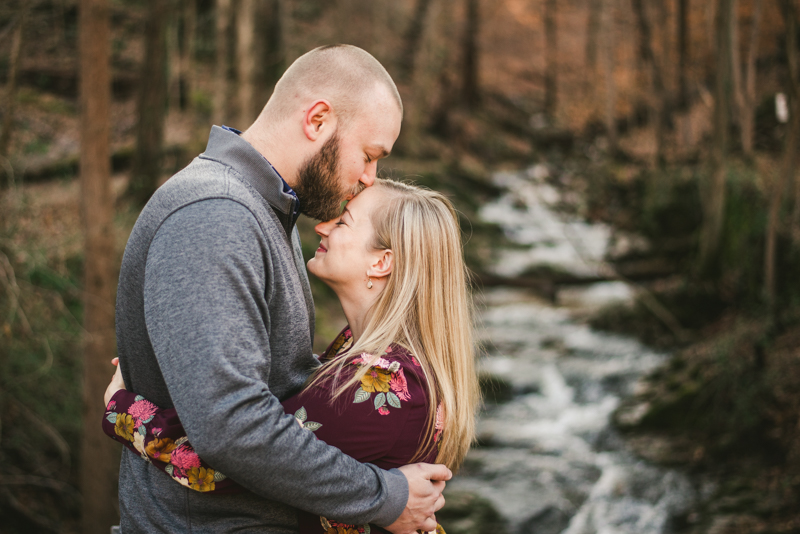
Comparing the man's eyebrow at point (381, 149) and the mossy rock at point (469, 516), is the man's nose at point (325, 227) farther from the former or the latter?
the mossy rock at point (469, 516)

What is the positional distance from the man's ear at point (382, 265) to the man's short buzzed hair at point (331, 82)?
1.33 feet

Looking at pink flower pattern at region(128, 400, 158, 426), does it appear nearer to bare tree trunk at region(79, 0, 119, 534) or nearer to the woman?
the woman

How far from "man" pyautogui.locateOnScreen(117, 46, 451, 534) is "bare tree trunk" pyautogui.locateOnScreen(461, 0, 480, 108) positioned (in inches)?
764

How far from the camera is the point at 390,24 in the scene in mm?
17422

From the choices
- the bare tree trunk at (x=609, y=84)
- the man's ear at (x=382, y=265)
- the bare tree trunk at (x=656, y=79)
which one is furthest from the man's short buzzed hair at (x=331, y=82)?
the bare tree trunk at (x=609, y=84)

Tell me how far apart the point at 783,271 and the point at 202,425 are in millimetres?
6638

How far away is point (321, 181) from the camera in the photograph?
1763 mm

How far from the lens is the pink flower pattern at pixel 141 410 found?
5.06ft

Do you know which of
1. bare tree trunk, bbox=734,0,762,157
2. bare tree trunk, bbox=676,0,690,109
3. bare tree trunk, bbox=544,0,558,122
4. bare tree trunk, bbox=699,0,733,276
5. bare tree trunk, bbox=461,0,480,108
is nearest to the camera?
bare tree trunk, bbox=699,0,733,276

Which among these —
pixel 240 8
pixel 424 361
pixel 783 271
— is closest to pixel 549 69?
pixel 240 8

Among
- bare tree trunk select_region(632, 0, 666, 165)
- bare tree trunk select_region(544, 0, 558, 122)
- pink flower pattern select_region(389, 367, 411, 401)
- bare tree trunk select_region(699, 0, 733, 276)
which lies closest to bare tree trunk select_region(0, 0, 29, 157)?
pink flower pattern select_region(389, 367, 411, 401)

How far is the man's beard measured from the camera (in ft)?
5.70

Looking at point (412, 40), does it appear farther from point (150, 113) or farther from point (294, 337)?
point (294, 337)

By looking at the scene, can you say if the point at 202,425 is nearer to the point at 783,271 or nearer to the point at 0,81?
the point at 0,81
